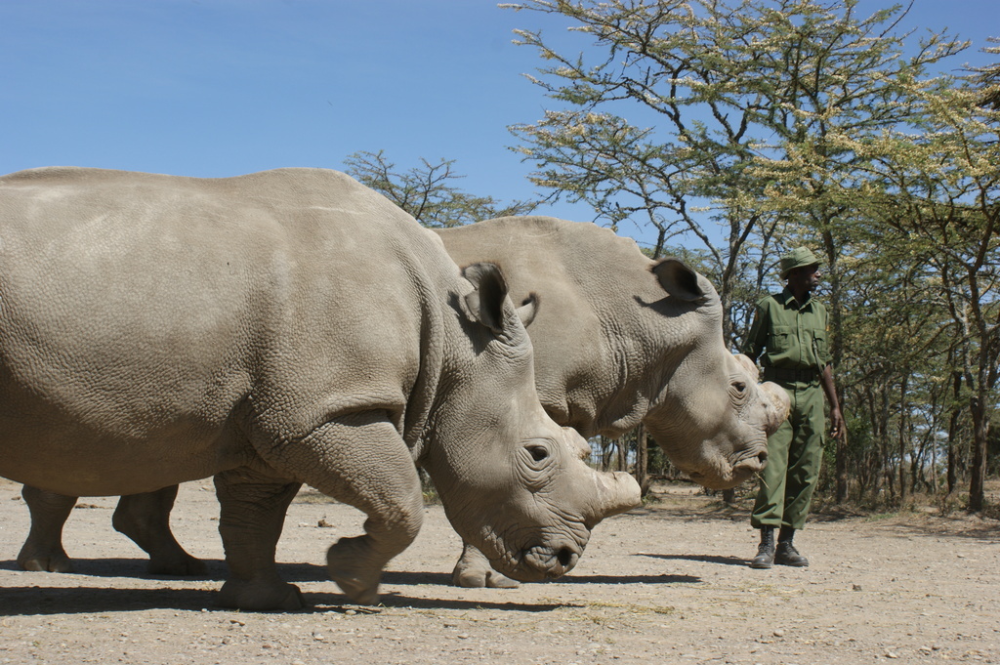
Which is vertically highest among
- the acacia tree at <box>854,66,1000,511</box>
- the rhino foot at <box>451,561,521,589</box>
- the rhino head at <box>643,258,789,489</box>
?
the acacia tree at <box>854,66,1000,511</box>

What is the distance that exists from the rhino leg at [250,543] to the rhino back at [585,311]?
1777 mm

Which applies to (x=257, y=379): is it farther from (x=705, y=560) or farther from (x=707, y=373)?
(x=705, y=560)

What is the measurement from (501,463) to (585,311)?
1740mm

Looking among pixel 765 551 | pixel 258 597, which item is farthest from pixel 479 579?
Result: pixel 765 551

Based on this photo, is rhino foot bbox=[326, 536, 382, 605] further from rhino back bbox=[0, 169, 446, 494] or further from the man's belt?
the man's belt

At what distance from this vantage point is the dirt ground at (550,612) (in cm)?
378

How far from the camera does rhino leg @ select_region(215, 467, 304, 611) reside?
453 cm

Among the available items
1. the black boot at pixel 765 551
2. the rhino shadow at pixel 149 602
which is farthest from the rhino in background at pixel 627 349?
the rhino shadow at pixel 149 602

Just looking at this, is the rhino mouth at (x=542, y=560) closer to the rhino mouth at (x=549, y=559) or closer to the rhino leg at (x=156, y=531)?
the rhino mouth at (x=549, y=559)

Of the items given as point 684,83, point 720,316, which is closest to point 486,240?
point 720,316

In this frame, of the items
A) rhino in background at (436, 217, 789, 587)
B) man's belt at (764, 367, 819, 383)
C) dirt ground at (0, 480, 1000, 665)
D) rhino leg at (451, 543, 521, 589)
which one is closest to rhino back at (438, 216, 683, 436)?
rhino in background at (436, 217, 789, 587)

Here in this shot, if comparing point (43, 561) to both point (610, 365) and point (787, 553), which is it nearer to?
point (610, 365)

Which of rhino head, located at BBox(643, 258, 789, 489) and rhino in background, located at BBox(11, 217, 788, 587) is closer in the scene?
rhino in background, located at BBox(11, 217, 788, 587)

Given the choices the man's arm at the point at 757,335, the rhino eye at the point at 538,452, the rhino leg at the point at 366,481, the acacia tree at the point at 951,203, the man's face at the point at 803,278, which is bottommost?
the rhino leg at the point at 366,481
